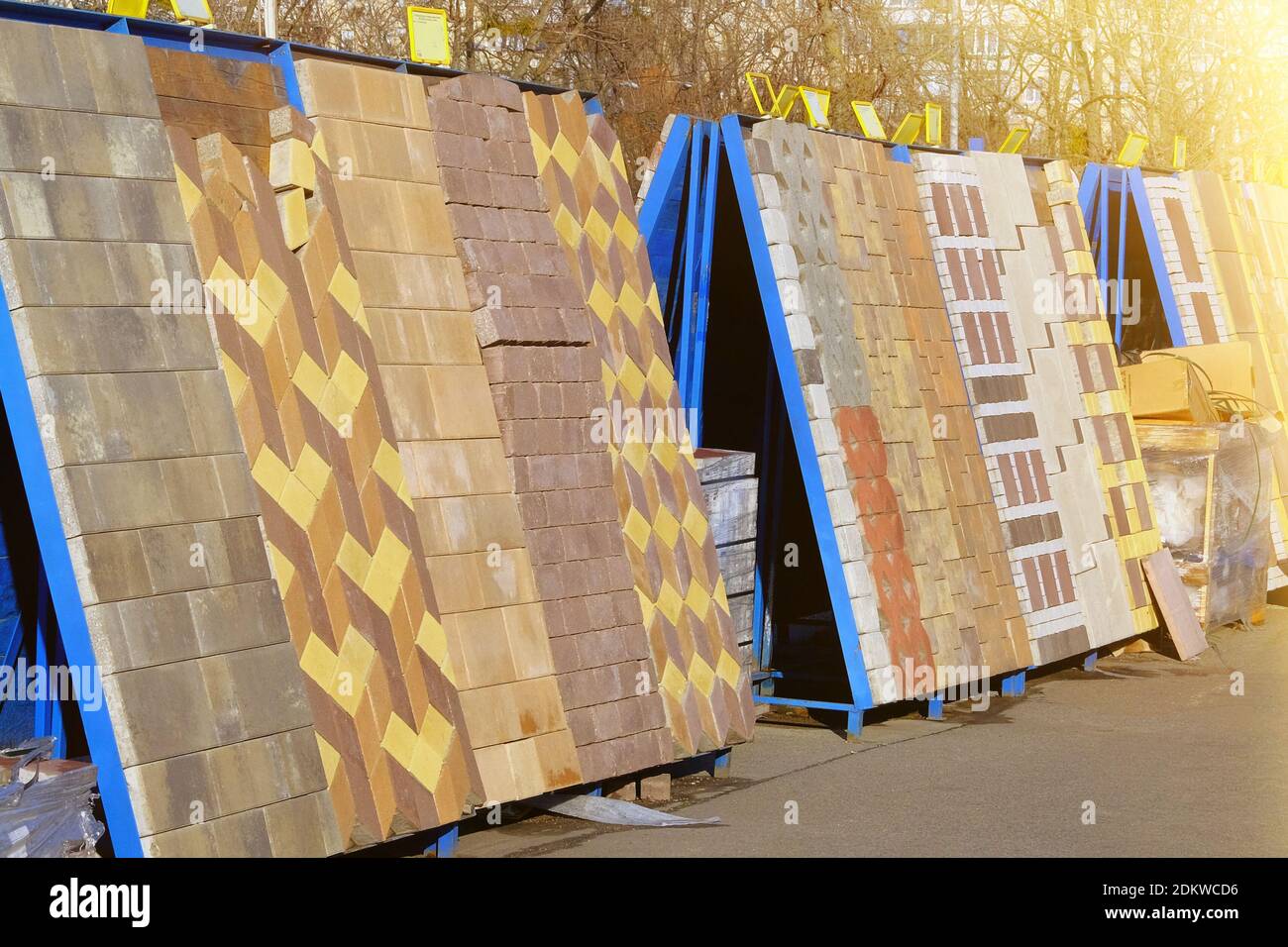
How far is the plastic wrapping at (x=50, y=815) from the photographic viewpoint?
5172 mm

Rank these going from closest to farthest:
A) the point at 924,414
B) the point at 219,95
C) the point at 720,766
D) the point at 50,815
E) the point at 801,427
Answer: the point at 50,815, the point at 219,95, the point at 720,766, the point at 801,427, the point at 924,414

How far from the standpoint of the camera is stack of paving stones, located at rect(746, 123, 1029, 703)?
8.08 m

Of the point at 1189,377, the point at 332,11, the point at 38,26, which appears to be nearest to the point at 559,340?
the point at 38,26

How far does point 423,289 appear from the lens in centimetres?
622

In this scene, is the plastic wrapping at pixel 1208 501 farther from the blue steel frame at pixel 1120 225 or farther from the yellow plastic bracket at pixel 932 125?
the yellow plastic bracket at pixel 932 125

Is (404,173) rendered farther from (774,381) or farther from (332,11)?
(332,11)

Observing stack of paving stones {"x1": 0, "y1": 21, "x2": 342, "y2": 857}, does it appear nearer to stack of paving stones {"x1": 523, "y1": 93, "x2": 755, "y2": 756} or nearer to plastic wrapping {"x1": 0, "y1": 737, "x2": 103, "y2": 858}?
plastic wrapping {"x1": 0, "y1": 737, "x2": 103, "y2": 858}

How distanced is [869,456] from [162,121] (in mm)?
4247

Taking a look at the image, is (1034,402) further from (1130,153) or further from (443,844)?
(443,844)

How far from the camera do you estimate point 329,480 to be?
18.2ft

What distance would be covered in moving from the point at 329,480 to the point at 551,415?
1.30m

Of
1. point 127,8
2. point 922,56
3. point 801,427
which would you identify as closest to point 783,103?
point 801,427
